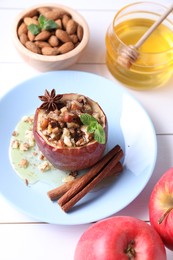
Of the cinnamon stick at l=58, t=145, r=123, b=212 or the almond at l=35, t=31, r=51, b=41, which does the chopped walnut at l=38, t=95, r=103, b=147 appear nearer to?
the cinnamon stick at l=58, t=145, r=123, b=212

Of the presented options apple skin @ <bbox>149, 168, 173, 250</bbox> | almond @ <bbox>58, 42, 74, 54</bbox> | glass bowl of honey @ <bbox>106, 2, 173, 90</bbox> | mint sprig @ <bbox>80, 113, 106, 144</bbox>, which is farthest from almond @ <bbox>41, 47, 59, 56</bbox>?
apple skin @ <bbox>149, 168, 173, 250</bbox>

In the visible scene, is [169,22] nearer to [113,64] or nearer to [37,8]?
[113,64]

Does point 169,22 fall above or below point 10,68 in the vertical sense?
above

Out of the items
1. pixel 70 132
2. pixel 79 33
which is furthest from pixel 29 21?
pixel 70 132

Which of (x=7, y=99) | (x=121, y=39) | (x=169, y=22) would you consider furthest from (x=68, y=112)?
(x=169, y=22)

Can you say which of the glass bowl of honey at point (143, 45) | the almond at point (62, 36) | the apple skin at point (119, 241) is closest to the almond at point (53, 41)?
the almond at point (62, 36)

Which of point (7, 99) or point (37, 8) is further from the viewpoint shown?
point (37, 8)

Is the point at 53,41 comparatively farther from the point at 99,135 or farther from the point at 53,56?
the point at 99,135

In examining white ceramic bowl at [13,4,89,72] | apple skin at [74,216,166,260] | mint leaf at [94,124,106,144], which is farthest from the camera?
white ceramic bowl at [13,4,89,72]
